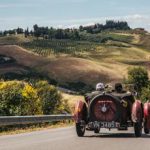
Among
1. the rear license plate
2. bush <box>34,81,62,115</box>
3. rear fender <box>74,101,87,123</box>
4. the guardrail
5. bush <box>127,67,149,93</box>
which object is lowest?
bush <box>127,67,149,93</box>

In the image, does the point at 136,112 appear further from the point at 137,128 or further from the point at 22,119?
the point at 22,119

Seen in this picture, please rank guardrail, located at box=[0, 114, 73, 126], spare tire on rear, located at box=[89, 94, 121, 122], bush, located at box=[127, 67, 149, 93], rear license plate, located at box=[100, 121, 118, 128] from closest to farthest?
rear license plate, located at box=[100, 121, 118, 128] < spare tire on rear, located at box=[89, 94, 121, 122] < guardrail, located at box=[0, 114, 73, 126] < bush, located at box=[127, 67, 149, 93]

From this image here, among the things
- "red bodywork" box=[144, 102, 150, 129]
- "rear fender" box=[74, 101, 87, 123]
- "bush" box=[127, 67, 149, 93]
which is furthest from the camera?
"bush" box=[127, 67, 149, 93]

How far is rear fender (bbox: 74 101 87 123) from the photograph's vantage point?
60.2ft

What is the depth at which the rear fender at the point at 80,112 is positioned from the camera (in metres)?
18.3

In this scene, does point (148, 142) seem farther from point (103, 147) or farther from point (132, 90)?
point (132, 90)

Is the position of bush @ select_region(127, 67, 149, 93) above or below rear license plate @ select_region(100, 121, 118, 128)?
below

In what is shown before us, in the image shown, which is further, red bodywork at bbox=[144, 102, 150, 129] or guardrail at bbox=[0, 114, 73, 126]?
guardrail at bbox=[0, 114, 73, 126]

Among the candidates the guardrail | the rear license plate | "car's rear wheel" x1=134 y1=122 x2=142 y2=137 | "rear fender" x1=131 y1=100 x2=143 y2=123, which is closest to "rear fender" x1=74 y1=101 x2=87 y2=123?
the rear license plate

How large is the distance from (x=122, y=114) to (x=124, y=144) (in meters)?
3.15

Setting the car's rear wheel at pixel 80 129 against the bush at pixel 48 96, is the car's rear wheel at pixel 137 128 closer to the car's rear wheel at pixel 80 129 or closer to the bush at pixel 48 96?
the car's rear wheel at pixel 80 129

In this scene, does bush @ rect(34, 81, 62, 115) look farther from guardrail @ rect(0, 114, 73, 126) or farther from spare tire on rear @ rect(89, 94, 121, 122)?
spare tire on rear @ rect(89, 94, 121, 122)

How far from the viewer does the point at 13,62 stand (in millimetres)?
195250

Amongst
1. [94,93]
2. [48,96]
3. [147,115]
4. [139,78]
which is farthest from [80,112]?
[139,78]
